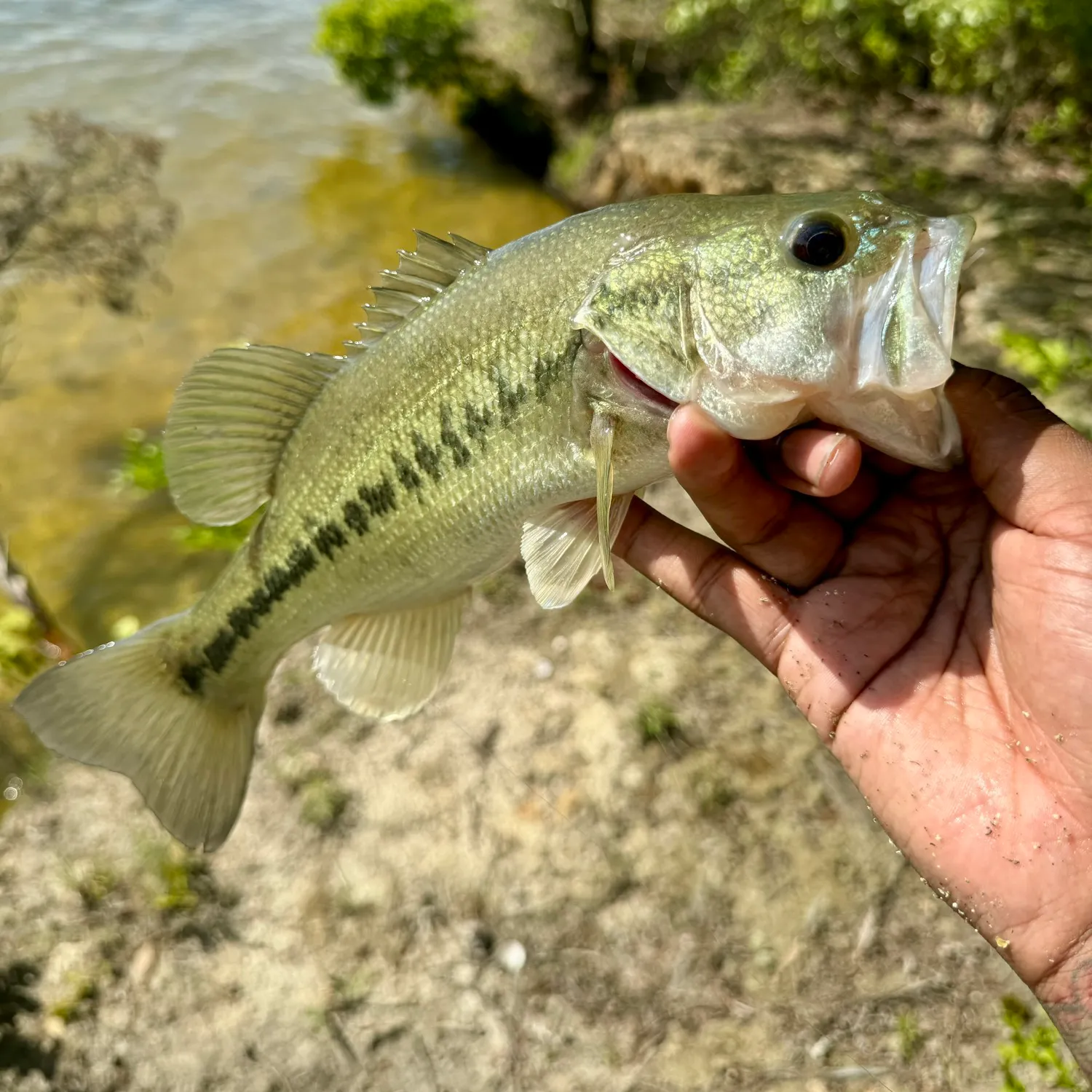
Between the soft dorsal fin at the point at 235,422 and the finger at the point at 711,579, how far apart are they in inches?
42.0

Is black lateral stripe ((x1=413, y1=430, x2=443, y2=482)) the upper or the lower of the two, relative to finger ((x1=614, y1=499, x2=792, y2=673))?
upper

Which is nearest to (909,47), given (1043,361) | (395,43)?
(1043,361)

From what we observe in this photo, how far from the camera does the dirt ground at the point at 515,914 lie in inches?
113

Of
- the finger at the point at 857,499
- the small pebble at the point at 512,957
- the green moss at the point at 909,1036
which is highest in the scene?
the finger at the point at 857,499

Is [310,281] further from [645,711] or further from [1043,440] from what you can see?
[1043,440]

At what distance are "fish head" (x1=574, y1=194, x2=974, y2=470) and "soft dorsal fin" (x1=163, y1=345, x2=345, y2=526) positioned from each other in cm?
Answer: 90

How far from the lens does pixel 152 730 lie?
253cm

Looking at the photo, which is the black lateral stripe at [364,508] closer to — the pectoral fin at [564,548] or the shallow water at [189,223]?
the pectoral fin at [564,548]

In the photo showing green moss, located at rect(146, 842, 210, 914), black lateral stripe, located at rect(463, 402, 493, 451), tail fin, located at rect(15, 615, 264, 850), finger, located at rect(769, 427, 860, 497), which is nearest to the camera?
finger, located at rect(769, 427, 860, 497)

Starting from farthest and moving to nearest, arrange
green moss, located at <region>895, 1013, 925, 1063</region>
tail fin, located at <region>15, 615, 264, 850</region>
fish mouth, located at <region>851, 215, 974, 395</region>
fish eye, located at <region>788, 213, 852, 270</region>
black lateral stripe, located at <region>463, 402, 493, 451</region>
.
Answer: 1. green moss, located at <region>895, 1013, 925, 1063</region>
2. tail fin, located at <region>15, 615, 264, 850</region>
3. black lateral stripe, located at <region>463, 402, 493, 451</region>
4. fish eye, located at <region>788, 213, 852, 270</region>
5. fish mouth, located at <region>851, 215, 974, 395</region>

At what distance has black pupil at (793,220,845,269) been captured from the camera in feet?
5.70

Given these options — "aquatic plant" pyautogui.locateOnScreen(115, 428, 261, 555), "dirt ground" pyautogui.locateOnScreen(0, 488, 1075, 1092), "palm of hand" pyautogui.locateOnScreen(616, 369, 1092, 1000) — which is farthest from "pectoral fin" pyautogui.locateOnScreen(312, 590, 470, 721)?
"aquatic plant" pyautogui.locateOnScreen(115, 428, 261, 555)

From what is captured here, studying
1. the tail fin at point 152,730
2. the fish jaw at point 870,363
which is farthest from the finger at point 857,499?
the tail fin at point 152,730

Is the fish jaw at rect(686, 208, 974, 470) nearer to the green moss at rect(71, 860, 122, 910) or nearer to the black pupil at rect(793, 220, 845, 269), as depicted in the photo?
the black pupil at rect(793, 220, 845, 269)
